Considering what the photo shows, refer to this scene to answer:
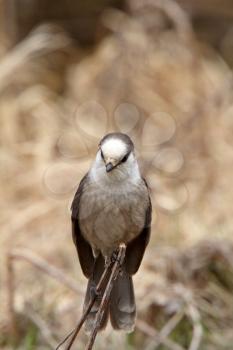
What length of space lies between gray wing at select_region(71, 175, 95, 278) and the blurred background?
4.21 ft

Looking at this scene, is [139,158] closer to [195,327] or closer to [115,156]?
[195,327]

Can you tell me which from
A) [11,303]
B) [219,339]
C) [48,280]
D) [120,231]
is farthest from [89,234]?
[48,280]

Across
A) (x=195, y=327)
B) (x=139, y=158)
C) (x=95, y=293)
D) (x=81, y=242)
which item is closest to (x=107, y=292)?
(x=95, y=293)

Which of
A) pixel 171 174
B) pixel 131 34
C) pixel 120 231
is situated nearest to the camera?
pixel 120 231

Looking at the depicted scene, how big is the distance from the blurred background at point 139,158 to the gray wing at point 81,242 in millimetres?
1283

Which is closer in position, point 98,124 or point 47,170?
point 47,170

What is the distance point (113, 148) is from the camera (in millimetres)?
2660

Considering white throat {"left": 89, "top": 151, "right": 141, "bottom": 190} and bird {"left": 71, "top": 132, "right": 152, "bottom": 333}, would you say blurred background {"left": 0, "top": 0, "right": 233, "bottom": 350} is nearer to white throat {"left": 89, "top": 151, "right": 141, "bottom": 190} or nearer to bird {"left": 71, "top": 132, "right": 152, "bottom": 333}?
bird {"left": 71, "top": 132, "right": 152, "bottom": 333}

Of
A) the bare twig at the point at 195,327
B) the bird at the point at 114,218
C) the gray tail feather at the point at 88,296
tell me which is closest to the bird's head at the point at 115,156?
the bird at the point at 114,218

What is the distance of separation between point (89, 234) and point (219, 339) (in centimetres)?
217

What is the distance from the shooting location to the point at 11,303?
447cm

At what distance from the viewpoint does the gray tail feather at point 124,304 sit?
2.82 meters

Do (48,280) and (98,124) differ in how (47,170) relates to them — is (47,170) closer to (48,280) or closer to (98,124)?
(98,124)

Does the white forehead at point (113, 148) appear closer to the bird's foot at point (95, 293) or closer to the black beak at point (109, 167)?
the black beak at point (109, 167)
